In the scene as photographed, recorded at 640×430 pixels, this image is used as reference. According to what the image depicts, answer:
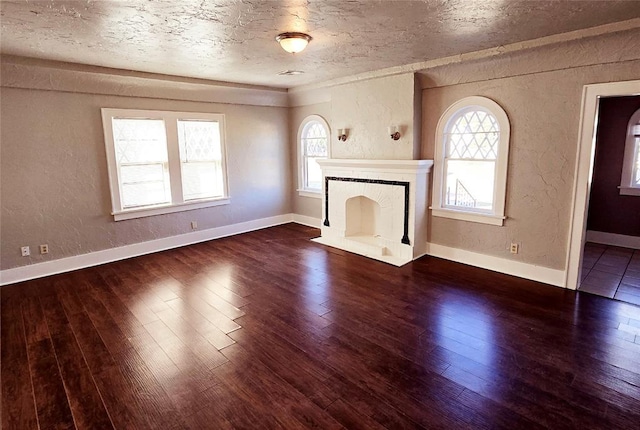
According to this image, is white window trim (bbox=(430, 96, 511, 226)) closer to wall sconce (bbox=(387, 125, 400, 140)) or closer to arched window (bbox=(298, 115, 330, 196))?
wall sconce (bbox=(387, 125, 400, 140))

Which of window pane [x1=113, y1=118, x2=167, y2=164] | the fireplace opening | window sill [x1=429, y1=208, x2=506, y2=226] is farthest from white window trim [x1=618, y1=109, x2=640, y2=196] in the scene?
window pane [x1=113, y1=118, x2=167, y2=164]

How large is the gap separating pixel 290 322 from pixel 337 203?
2.72m

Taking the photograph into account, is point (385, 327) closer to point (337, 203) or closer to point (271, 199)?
point (337, 203)

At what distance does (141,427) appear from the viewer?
1.99 meters

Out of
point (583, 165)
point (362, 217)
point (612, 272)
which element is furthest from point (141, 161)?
point (612, 272)

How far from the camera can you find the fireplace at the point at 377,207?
183 inches

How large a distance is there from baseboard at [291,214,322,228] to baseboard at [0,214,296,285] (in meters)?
0.47

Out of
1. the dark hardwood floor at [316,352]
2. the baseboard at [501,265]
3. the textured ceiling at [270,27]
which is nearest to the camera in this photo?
the dark hardwood floor at [316,352]

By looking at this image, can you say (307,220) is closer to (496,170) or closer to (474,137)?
(474,137)

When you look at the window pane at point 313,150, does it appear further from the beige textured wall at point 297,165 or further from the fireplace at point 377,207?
the fireplace at point 377,207

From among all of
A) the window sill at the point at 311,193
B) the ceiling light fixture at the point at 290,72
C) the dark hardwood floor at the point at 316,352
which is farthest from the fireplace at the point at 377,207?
the ceiling light fixture at the point at 290,72

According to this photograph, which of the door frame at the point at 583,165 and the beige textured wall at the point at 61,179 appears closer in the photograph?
the door frame at the point at 583,165

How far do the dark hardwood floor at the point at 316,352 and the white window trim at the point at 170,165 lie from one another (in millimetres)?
1134

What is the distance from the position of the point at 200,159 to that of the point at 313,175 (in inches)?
82.6
